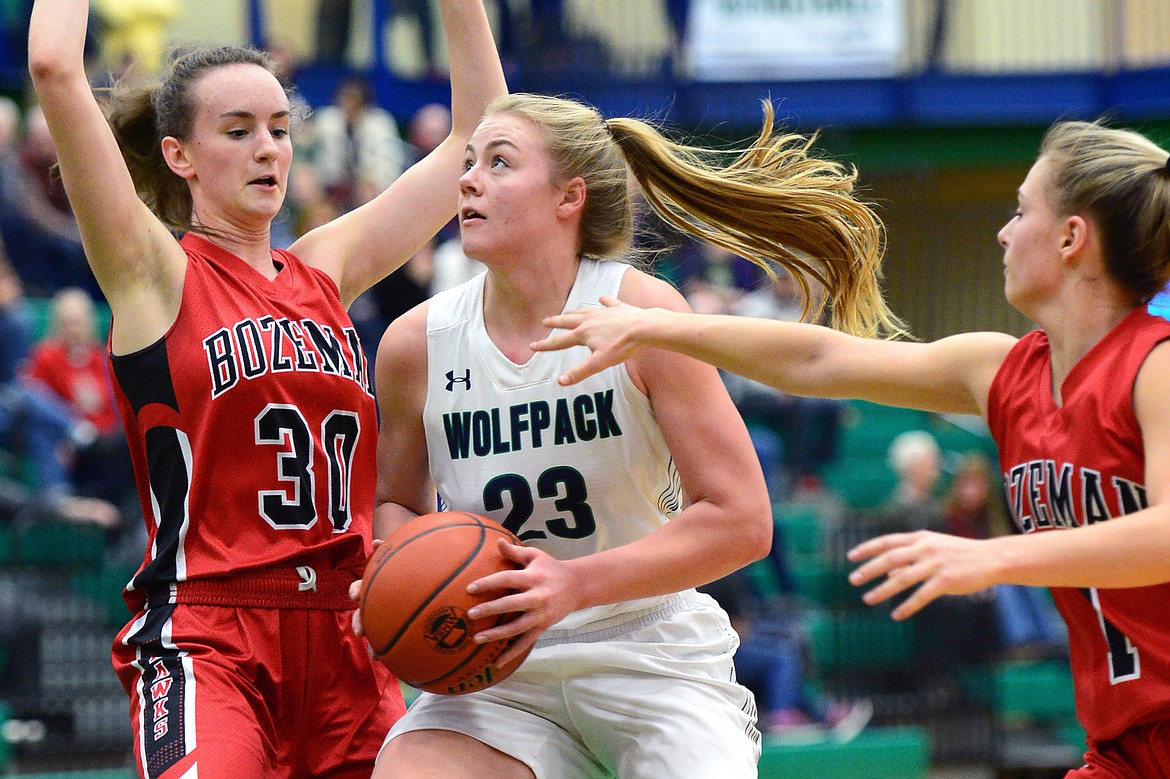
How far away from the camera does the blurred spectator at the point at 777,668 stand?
28.5ft

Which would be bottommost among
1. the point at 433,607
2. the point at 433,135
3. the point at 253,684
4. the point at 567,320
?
the point at 253,684

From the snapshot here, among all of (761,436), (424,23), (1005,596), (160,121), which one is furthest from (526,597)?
(424,23)

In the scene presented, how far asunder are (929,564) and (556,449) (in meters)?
1.20

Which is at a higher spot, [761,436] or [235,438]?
[235,438]

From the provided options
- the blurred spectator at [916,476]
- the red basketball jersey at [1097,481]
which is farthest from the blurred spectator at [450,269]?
the red basketball jersey at [1097,481]

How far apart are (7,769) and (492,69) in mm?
5037

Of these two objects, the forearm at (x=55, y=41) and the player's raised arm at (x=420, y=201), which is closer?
the forearm at (x=55, y=41)

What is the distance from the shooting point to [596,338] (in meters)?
3.02

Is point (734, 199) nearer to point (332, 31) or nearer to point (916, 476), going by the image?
point (916, 476)

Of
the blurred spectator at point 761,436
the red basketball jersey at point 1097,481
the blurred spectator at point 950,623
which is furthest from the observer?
the blurred spectator at point 761,436

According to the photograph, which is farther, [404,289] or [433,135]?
[433,135]

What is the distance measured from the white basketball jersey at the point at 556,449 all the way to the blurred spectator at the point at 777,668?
5190 millimetres

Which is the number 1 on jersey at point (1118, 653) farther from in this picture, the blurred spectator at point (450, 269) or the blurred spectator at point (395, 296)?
the blurred spectator at point (450, 269)

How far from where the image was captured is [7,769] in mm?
7395
